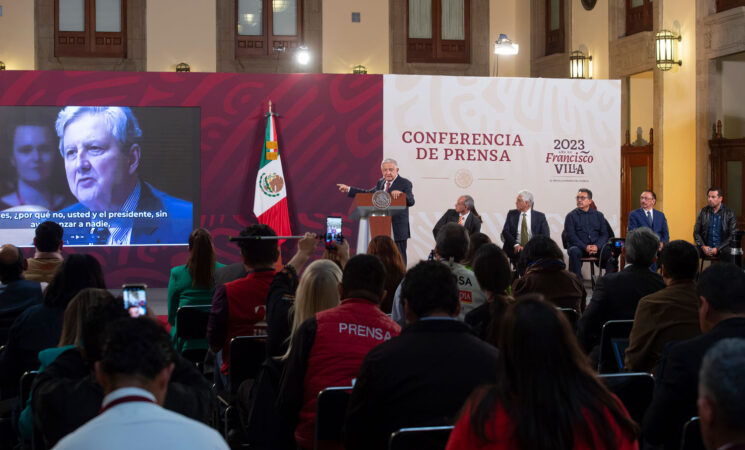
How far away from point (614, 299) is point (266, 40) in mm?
13209

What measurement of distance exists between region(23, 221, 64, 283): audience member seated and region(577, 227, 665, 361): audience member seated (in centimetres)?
298

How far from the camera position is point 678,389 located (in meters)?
2.51

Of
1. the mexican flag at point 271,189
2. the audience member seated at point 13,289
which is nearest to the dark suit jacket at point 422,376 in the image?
the audience member seated at point 13,289

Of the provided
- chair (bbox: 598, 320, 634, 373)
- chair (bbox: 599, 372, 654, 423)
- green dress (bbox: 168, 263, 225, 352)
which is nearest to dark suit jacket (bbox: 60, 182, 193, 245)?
green dress (bbox: 168, 263, 225, 352)

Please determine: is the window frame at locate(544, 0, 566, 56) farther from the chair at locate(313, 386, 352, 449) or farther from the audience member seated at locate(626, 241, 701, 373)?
the chair at locate(313, 386, 352, 449)

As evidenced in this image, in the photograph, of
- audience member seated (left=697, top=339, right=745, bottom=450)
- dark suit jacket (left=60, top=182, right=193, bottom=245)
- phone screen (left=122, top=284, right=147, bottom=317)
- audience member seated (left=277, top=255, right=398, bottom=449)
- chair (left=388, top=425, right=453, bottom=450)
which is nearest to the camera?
audience member seated (left=697, top=339, right=745, bottom=450)

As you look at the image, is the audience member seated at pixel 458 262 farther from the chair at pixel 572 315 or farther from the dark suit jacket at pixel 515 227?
the dark suit jacket at pixel 515 227

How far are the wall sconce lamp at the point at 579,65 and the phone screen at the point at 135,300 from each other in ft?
46.3

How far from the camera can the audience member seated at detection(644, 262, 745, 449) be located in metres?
2.51

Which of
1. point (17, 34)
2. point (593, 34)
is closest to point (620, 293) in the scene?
point (593, 34)

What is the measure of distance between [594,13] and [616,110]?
451 cm

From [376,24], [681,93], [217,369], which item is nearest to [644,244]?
[217,369]

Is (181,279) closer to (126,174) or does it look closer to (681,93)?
(126,174)

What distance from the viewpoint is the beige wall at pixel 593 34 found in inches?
606
